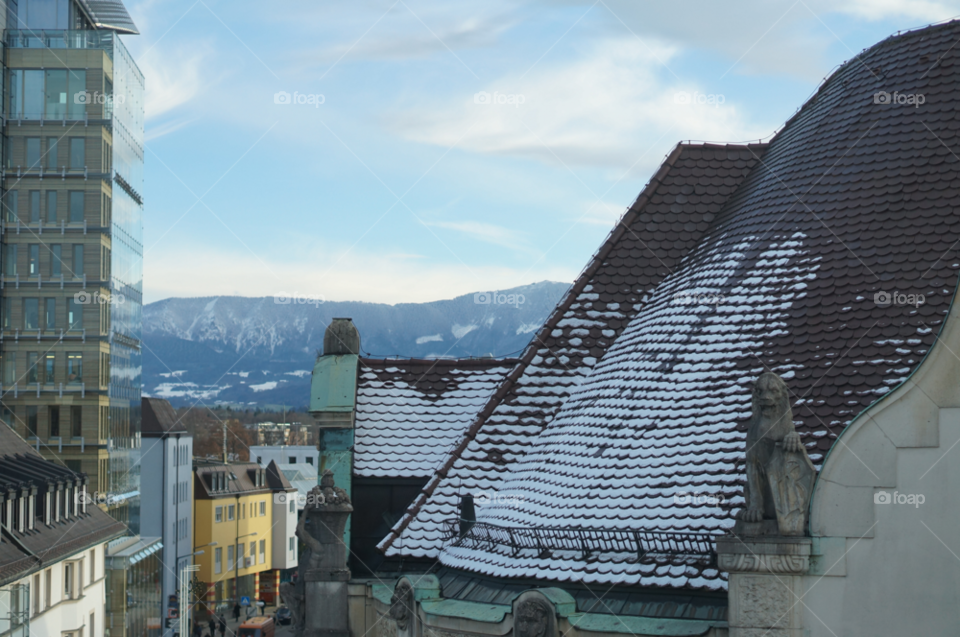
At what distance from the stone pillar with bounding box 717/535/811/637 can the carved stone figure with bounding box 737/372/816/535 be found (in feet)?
0.56

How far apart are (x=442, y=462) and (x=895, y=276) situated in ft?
25.2

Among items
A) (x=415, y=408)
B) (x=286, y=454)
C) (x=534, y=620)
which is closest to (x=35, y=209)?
(x=415, y=408)

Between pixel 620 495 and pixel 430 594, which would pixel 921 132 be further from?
pixel 430 594

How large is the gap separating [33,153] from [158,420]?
2839cm

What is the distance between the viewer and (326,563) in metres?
17.3

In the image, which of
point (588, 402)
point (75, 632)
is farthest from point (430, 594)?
point (75, 632)

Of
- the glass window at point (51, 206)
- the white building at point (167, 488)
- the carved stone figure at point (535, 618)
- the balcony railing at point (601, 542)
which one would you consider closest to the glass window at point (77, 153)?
the glass window at point (51, 206)

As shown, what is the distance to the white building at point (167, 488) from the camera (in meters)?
70.8

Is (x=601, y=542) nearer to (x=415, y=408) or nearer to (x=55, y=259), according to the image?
(x=415, y=408)

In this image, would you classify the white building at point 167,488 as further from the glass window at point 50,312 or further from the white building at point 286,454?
the white building at point 286,454

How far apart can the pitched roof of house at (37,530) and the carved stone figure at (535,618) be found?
23.0 metres

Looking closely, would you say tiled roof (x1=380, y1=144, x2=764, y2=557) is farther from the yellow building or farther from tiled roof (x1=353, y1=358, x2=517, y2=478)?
the yellow building

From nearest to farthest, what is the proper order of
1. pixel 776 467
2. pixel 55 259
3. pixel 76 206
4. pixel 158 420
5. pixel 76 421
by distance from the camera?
pixel 776 467, pixel 76 421, pixel 55 259, pixel 76 206, pixel 158 420

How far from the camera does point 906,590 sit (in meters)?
10.4
